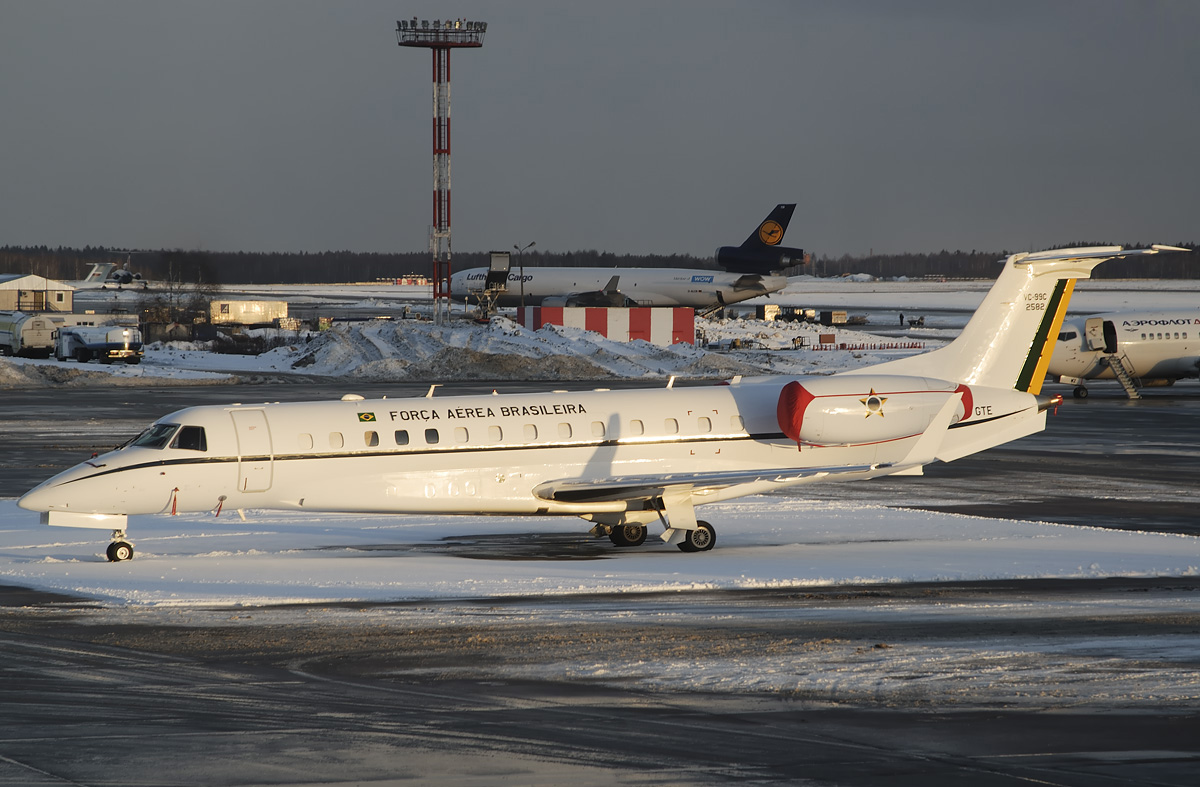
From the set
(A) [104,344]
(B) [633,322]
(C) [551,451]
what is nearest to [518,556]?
(C) [551,451]

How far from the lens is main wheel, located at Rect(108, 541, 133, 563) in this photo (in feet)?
61.4

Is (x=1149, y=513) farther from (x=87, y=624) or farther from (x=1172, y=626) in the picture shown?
(x=87, y=624)

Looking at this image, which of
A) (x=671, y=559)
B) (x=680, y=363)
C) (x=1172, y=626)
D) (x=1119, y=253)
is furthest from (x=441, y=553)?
(x=680, y=363)

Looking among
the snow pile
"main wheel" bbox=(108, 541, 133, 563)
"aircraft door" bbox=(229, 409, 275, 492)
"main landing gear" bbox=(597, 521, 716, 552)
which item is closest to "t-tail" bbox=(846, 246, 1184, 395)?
"main landing gear" bbox=(597, 521, 716, 552)

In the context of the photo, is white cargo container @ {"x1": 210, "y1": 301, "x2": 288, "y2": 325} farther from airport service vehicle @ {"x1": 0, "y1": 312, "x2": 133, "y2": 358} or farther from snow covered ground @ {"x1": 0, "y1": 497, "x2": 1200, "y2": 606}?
snow covered ground @ {"x1": 0, "y1": 497, "x2": 1200, "y2": 606}

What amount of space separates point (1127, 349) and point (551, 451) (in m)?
39.0

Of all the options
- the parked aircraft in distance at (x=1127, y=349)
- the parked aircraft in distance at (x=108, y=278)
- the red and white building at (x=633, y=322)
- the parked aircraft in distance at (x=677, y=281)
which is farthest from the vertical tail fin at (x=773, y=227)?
the parked aircraft in distance at (x=108, y=278)

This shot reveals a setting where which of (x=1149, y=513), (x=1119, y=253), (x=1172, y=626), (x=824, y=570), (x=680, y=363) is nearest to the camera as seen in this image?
(x=1172, y=626)

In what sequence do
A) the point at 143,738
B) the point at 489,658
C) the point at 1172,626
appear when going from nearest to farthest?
the point at 143,738, the point at 489,658, the point at 1172,626

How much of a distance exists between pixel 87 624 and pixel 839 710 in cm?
894

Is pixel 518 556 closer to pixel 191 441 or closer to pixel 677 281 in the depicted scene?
pixel 191 441

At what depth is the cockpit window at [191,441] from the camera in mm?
18641

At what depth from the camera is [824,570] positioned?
18.0 m

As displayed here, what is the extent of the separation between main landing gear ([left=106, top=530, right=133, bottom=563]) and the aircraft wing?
622 centimetres
